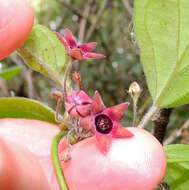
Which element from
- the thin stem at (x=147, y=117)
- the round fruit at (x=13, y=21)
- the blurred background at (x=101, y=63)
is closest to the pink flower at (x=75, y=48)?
the round fruit at (x=13, y=21)

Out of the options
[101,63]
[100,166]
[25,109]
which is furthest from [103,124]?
[101,63]

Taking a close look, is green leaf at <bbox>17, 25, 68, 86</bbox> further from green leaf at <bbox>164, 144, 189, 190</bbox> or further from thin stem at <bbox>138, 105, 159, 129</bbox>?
green leaf at <bbox>164, 144, 189, 190</bbox>

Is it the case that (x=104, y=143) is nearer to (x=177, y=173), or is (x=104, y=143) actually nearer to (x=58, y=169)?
(x=58, y=169)

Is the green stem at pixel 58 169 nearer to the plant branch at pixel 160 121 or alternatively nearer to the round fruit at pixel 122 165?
the round fruit at pixel 122 165

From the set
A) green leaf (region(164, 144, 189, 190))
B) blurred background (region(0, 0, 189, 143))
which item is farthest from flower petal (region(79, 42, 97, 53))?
blurred background (region(0, 0, 189, 143))

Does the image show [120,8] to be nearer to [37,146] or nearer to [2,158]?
[37,146]
